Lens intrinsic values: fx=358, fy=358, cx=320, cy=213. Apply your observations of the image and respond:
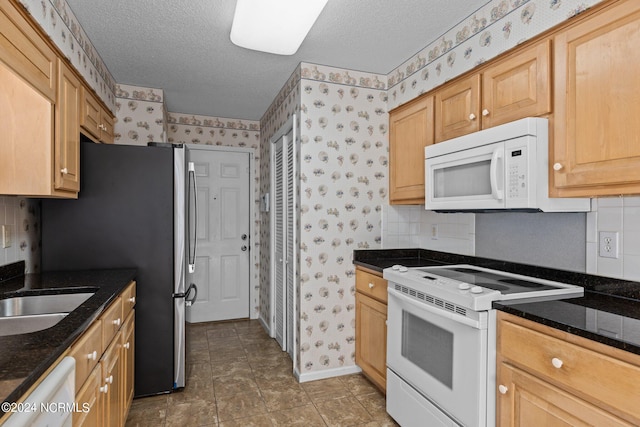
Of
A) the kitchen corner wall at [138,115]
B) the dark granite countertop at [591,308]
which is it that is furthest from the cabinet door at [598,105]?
the kitchen corner wall at [138,115]

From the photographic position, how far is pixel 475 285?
169cm

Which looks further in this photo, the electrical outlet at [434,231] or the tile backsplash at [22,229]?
the electrical outlet at [434,231]

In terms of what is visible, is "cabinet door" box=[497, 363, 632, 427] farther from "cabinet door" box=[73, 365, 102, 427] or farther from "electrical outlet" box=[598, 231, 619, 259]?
"cabinet door" box=[73, 365, 102, 427]

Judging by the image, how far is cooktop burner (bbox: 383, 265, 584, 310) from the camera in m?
1.53

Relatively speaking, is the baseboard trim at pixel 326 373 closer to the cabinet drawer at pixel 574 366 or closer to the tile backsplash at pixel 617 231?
the cabinet drawer at pixel 574 366

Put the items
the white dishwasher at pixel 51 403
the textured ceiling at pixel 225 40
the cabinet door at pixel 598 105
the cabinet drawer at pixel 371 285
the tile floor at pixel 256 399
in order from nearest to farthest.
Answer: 1. the white dishwasher at pixel 51 403
2. the cabinet door at pixel 598 105
3. the textured ceiling at pixel 225 40
4. the tile floor at pixel 256 399
5. the cabinet drawer at pixel 371 285

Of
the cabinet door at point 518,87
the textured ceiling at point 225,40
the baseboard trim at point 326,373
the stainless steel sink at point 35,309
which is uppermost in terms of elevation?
the textured ceiling at point 225,40

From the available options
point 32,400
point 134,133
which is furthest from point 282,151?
point 32,400

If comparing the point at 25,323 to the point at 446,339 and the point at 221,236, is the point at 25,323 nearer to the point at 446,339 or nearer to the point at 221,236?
the point at 446,339

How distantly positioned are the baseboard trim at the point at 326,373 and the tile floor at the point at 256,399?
0.04m

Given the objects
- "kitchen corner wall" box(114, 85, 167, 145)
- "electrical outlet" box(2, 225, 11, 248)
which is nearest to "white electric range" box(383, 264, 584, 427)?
"electrical outlet" box(2, 225, 11, 248)

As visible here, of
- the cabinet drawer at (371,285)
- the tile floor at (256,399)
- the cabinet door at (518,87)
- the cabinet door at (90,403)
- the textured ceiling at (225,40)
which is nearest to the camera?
the cabinet door at (90,403)

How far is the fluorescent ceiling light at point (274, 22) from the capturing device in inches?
68.0

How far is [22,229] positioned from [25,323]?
902 millimetres
